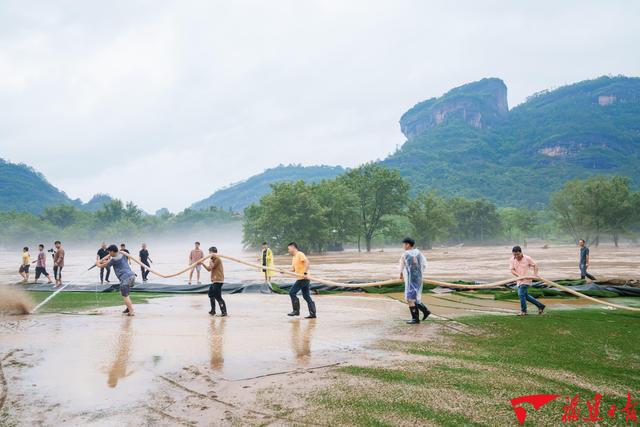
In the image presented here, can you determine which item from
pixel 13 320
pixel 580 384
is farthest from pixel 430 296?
pixel 13 320

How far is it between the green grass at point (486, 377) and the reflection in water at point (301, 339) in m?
1.12

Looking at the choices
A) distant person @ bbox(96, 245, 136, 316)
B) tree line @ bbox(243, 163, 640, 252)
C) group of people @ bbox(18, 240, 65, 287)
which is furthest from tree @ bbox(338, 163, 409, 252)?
distant person @ bbox(96, 245, 136, 316)

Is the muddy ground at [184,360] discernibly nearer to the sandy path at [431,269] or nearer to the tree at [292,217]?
the sandy path at [431,269]

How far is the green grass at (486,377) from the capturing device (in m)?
4.82

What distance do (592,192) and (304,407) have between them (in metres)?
76.0

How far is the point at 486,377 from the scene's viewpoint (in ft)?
Answer: 19.8

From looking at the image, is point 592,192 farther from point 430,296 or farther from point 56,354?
point 56,354

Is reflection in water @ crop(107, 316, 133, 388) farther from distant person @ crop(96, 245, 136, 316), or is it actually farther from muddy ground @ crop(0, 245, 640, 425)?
distant person @ crop(96, 245, 136, 316)

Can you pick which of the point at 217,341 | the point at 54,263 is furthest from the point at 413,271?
the point at 54,263

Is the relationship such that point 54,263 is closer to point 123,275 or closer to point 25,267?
point 25,267

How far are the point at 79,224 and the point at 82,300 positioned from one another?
12766cm

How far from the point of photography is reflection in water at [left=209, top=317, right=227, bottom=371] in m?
7.00

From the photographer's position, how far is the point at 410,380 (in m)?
5.96

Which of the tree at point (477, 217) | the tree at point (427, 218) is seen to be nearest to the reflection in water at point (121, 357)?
the tree at point (427, 218)
